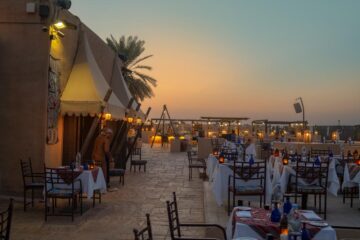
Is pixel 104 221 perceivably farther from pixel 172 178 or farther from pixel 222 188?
pixel 172 178

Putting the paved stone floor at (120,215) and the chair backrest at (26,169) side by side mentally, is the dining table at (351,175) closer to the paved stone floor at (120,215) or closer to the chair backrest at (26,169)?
the paved stone floor at (120,215)

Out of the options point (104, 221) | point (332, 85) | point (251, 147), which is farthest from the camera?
point (332, 85)

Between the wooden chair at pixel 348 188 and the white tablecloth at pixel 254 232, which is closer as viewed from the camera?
the white tablecloth at pixel 254 232

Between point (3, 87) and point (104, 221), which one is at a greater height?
point (3, 87)

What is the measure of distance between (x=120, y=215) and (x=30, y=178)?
2532mm

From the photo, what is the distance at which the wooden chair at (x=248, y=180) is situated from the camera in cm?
810

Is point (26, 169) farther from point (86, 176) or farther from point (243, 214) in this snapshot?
point (243, 214)

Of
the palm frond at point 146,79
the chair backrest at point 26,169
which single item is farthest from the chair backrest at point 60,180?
the palm frond at point 146,79

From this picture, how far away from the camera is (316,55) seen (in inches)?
885

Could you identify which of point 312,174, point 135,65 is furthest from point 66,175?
point 135,65

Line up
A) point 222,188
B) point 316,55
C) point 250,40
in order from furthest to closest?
point 316,55, point 250,40, point 222,188

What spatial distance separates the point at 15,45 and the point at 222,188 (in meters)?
5.42

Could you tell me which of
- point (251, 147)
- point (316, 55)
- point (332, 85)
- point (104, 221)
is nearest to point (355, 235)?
point (104, 221)

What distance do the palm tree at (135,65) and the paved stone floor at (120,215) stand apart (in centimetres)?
1715
